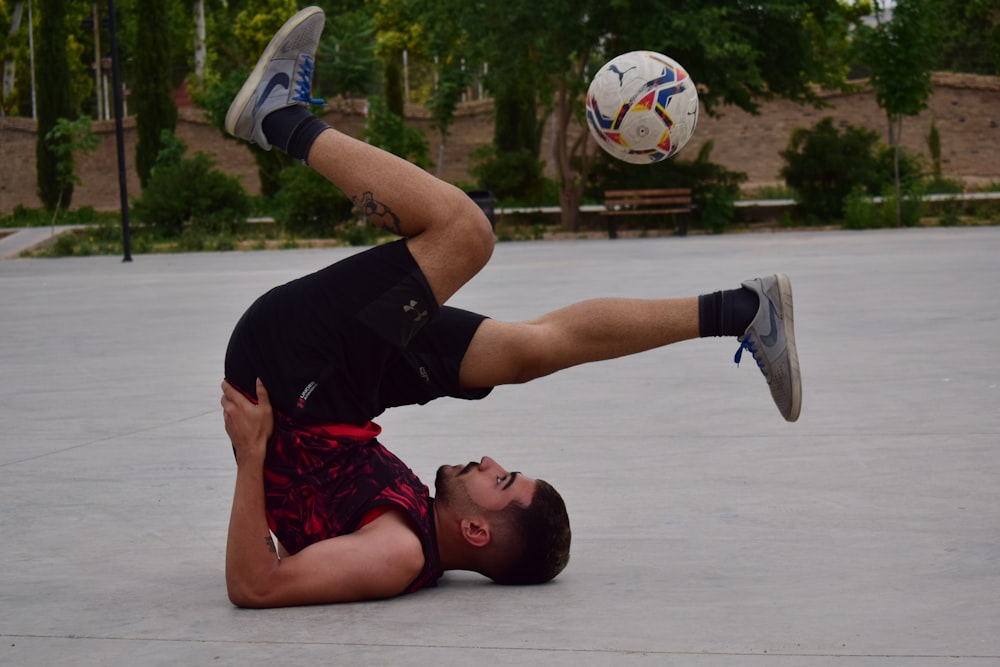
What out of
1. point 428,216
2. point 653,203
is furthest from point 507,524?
point 653,203

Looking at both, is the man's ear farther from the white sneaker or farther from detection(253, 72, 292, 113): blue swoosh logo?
detection(253, 72, 292, 113): blue swoosh logo

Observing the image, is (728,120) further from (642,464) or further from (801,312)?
(642,464)

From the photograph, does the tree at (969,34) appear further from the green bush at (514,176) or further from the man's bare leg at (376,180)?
the man's bare leg at (376,180)

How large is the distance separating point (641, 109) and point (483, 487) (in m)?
2.98

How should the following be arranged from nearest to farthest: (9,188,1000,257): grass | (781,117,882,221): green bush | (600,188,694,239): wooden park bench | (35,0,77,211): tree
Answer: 1. (9,188,1000,257): grass
2. (600,188,694,239): wooden park bench
3. (781,117,882,221): green bush
4. (35,0,77,211): tree

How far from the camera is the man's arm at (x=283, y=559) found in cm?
331

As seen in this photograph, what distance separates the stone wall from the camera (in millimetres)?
40000

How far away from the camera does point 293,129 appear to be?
12.1 ft

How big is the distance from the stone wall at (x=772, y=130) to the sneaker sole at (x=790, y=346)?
35339 mm

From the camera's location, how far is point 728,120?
135 feet

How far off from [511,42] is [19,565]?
2259 centimetres

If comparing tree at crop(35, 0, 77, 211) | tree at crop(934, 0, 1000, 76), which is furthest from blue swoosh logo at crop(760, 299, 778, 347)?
tree at crop(35, 0, 77, 211)

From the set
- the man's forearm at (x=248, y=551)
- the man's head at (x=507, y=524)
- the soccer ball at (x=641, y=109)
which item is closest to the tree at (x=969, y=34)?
the soccer ball at (x=641, y=109)

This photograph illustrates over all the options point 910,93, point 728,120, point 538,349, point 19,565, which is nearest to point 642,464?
point 538,349
